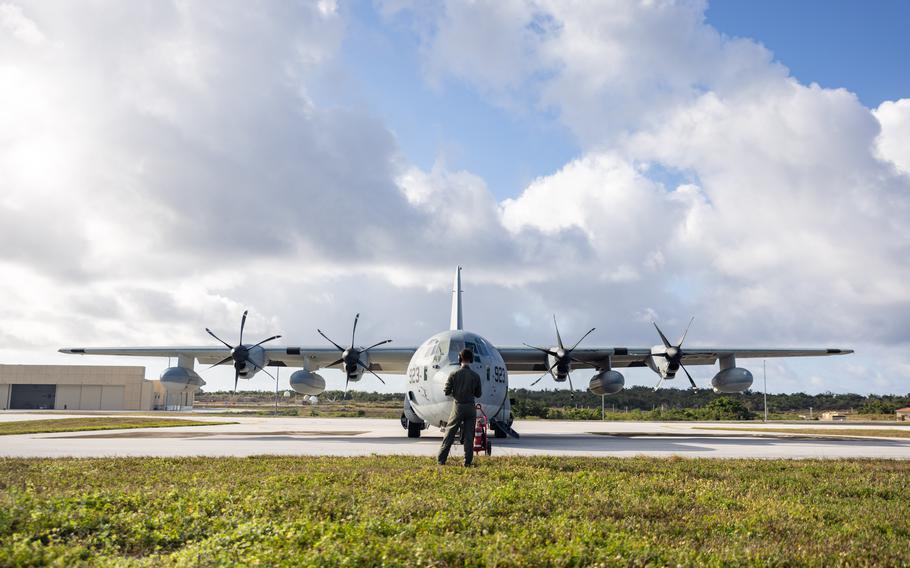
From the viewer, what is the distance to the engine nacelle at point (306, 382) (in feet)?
98.6

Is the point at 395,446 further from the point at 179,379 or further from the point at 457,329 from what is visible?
the point at 179,379

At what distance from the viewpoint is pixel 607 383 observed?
3036 cm

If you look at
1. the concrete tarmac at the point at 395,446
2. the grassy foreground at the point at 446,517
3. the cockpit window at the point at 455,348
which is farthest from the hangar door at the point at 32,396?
the grassy foreground at the point at 446,517

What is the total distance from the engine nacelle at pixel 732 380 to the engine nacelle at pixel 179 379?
2492 cm

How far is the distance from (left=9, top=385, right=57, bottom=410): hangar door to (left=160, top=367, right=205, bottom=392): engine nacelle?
228 ft

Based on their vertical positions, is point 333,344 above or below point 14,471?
above

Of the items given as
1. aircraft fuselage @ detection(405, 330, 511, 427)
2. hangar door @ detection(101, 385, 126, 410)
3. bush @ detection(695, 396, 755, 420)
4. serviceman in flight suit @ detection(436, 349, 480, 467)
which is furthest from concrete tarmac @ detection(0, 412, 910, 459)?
hangar door @ detection(101, 385, 126, 410)

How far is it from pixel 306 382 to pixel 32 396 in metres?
77.6

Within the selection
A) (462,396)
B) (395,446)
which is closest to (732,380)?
(395,446)

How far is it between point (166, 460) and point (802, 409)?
379 ft

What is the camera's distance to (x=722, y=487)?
8.88 metres

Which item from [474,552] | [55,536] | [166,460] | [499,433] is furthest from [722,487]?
[499,433]

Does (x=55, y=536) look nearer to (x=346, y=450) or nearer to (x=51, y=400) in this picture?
(x=346, y=450)

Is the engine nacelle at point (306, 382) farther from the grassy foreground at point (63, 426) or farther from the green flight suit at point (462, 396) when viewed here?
the green flight suit at point (462, 396)
